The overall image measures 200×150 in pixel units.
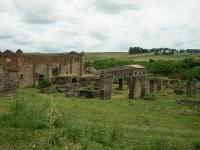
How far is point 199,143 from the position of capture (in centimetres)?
1542

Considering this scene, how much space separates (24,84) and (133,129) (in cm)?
3588

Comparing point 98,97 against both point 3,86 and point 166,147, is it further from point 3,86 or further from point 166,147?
point 166,147

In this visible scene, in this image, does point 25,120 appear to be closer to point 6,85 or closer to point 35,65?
point 6,85

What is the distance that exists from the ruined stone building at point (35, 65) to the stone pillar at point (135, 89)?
1524cm

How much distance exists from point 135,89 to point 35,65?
63.8ft

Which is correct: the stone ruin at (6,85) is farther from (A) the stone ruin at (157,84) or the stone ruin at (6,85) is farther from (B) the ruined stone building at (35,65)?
(A) the stone ruin at (157,84)

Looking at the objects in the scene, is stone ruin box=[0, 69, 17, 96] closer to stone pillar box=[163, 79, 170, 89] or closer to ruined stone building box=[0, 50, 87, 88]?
ruined stone building box=[0, 50, 87, 88]

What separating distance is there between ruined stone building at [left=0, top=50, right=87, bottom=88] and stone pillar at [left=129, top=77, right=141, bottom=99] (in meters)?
15.2

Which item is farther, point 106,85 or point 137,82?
point 137,82

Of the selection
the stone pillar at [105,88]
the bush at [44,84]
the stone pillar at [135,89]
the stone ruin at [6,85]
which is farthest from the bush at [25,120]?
the bush at [44,84]

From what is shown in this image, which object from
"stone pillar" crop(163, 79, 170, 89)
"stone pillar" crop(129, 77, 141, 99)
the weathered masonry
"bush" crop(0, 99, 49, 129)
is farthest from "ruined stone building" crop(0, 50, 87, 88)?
"bush" crop(0, 99, 49, 129)

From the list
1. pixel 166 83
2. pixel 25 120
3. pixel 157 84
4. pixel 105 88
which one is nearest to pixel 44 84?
pixel 105 88

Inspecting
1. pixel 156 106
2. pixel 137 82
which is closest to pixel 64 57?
pixel 137 82

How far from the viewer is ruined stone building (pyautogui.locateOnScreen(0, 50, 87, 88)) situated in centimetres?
5338
